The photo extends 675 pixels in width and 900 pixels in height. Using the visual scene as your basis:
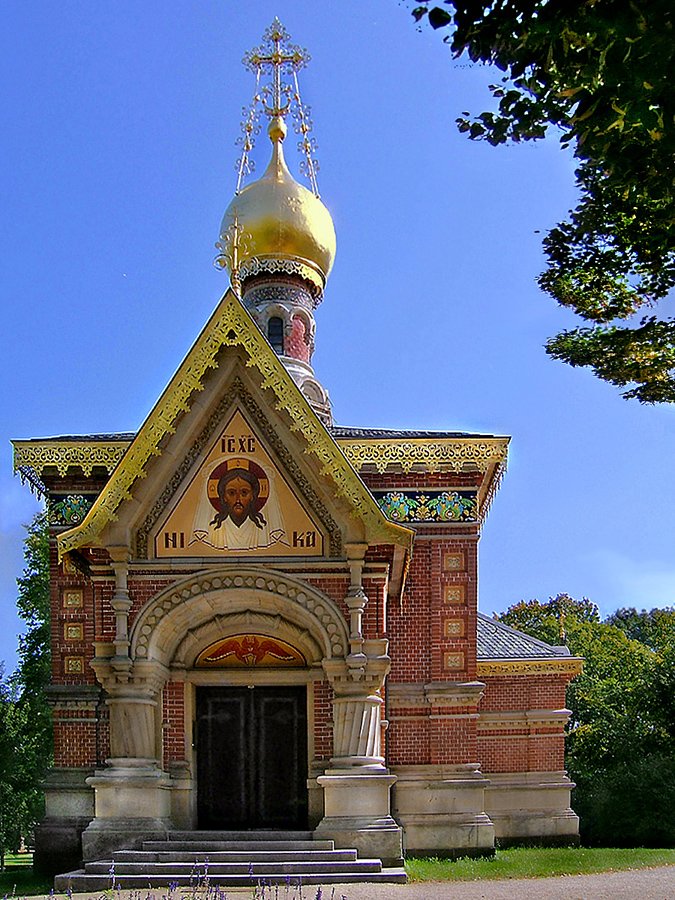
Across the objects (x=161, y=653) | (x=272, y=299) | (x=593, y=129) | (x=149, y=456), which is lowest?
(x=161, y=653)

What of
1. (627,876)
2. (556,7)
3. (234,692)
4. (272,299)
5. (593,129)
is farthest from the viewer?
(272,299)

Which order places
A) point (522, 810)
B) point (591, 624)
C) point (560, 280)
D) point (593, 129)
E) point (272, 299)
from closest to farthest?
point (593, 129) → point (560, 280) → point (522, 810) → point (272, 299) → point (591, 624)

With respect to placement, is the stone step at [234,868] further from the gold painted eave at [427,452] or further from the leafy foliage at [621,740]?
the leafy foliage at [621,740]

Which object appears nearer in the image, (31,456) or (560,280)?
(560,280)

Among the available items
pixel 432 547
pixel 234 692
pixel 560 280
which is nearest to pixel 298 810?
pixel 234 692

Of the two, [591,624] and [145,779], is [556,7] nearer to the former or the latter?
[145,779]

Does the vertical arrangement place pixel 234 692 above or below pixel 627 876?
above

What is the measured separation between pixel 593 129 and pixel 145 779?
9113 mm

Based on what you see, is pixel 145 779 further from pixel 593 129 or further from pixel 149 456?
pixel 593 129

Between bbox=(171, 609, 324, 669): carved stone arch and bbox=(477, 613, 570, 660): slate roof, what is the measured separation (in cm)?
442

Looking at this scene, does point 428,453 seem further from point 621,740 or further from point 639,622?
point 639,622

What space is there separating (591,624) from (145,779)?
3663 cm

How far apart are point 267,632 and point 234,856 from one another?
2.93m

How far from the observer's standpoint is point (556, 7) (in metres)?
5.97
